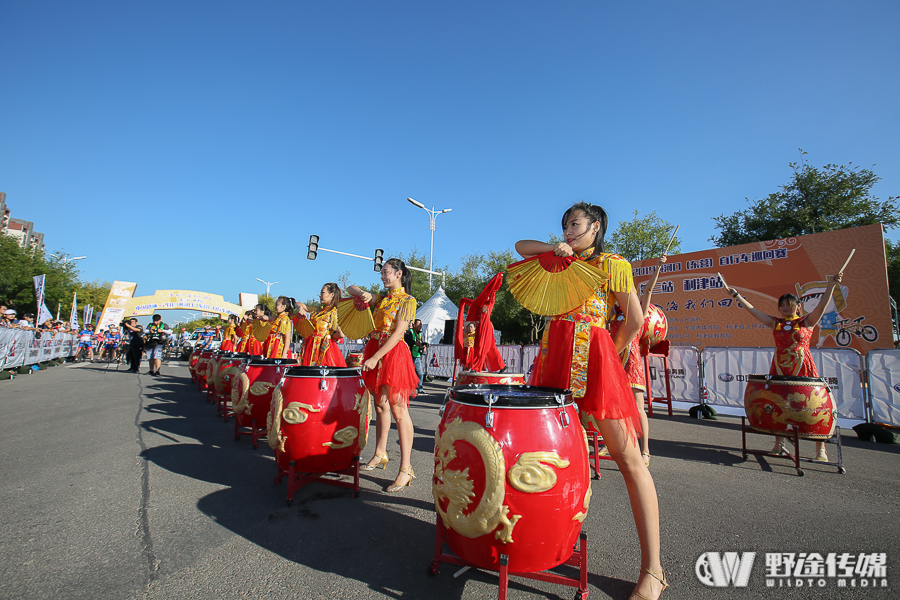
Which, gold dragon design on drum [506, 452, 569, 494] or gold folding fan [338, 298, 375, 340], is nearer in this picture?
gold dragon design on drum [506, 452, 569, 494]

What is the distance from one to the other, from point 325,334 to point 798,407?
17.8 feet

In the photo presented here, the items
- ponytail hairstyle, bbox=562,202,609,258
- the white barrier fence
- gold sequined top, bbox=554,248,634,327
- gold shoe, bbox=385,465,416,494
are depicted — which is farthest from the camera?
the white barrier fence

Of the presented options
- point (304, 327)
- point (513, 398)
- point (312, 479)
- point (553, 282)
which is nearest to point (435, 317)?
point (304, 327)

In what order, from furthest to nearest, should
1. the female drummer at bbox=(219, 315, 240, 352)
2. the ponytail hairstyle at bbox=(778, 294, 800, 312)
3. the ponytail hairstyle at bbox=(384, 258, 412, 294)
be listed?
the female drummer at bbox=(219, 315, 240, 352) < the ponytail hairstyle at bbox=(778, 294, 800, 312) < the ponytail hairstyle at bbox=(384, 258, 412, 294)

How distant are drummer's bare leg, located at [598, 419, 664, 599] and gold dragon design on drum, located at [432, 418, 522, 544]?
0.66m

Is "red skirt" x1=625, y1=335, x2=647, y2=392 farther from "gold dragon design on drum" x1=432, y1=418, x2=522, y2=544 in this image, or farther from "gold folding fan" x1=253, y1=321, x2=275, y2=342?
"gold folding fan" x1=253, y1=321, x2=275, y2=342

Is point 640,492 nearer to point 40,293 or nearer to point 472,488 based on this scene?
point 472,488

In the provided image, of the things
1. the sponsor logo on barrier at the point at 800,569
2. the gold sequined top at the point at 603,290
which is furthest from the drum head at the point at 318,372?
the sponsor logo on barrier at the point at 800,569

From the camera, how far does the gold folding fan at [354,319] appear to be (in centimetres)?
437

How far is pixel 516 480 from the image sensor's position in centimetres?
179

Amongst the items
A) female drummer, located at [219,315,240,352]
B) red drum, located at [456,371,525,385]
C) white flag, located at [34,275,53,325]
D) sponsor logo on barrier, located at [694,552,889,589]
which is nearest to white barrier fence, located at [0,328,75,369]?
white flag, located at [34,275,53,325]

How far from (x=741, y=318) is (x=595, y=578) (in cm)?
1411

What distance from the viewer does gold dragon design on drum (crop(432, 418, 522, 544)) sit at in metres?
1.80

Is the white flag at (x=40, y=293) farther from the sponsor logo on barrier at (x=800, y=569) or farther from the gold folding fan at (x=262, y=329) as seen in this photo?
the sponsor logo on barrier at (x=800, y=569)
